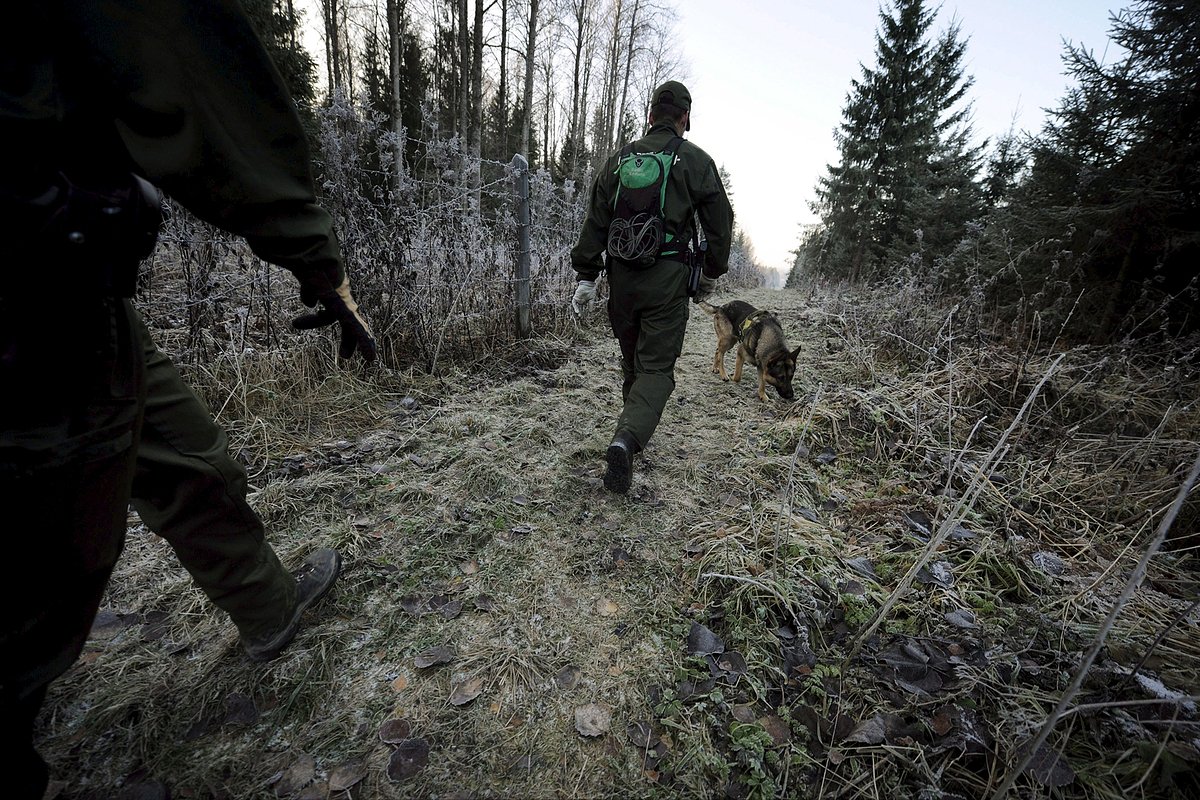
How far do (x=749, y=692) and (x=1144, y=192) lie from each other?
21.2 ft

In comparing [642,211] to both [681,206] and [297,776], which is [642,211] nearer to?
[681,206]

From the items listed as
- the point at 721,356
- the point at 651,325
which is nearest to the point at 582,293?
the point at 651,325

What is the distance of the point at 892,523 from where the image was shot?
224 centimetres

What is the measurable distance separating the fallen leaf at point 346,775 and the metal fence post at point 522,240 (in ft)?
13.3

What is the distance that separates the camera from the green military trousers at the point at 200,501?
1.18 meters

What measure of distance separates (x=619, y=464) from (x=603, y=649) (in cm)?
105

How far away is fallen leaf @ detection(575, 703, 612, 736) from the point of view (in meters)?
1.37

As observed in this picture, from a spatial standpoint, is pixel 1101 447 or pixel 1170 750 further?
pixel 1101 447

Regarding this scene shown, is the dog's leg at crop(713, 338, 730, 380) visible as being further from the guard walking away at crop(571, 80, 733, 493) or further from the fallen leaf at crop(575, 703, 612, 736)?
the fallen leaf at crop(575, 703, 612, 736)

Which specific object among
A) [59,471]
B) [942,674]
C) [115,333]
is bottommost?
[942,674]

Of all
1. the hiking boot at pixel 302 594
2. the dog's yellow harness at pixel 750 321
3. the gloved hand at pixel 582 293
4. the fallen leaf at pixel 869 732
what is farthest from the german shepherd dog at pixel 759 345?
the hiking boot at pixel 302 594

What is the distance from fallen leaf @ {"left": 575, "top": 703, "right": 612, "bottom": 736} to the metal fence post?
3970 mm

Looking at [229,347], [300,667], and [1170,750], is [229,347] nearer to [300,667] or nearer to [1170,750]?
[300,667]

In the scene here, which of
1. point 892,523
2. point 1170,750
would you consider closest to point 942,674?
point 1170,750
